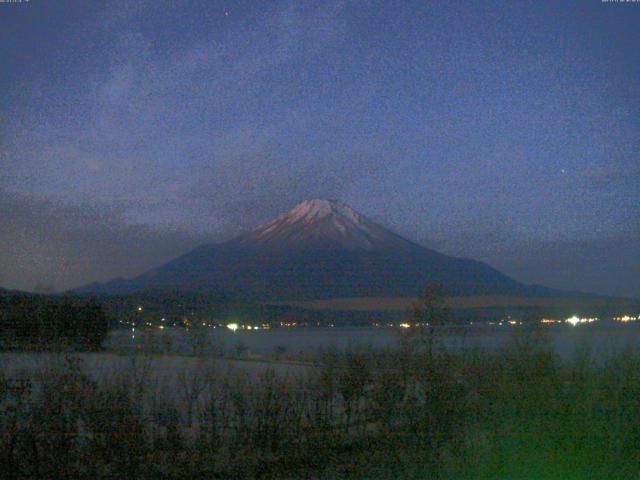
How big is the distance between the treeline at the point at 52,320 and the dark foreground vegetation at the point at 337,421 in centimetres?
1000

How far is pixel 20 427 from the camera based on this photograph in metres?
9.28

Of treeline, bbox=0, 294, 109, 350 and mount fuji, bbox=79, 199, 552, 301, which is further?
mount fuji, bbox=79, 199, 552, 301

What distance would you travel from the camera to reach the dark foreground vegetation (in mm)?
8672

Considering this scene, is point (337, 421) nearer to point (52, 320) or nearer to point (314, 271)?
point (52, 320)

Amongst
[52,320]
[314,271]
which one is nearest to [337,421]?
[52,320]

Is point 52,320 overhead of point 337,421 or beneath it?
overhead

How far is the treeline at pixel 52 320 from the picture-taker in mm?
21348

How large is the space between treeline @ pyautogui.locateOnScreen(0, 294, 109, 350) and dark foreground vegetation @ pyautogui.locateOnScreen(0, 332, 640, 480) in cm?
1000

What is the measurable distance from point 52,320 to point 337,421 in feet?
47.5

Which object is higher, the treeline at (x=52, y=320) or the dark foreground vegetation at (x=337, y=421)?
the treeline at (x=52, y=320)

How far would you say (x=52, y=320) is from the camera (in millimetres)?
24266

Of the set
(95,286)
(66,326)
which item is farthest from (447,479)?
(95,286)

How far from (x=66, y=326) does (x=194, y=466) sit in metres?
16.2

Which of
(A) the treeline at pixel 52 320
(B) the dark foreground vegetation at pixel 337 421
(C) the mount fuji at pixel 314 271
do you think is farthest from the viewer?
(C) the mount fuji at pixel 314 271
